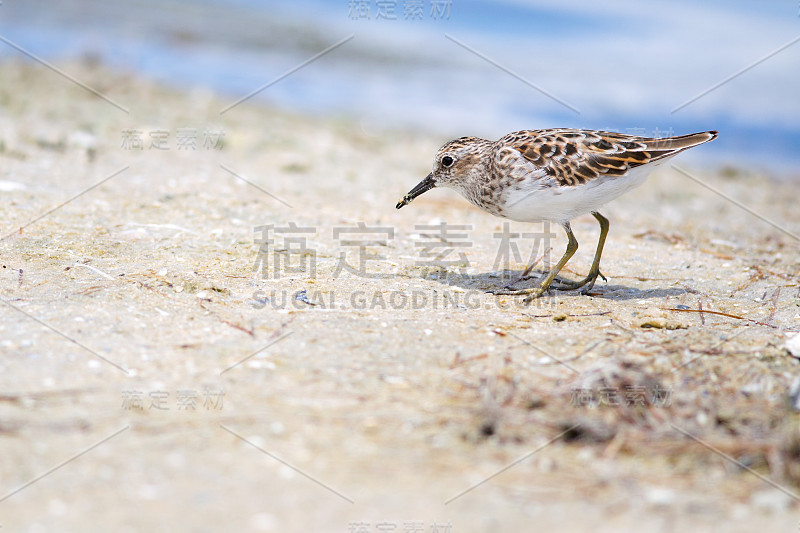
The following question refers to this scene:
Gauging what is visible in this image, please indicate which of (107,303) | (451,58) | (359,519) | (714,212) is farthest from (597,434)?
(451,58)

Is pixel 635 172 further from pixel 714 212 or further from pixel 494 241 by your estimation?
pixel 714 212

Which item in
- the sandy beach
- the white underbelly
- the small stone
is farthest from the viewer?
the white underbelly

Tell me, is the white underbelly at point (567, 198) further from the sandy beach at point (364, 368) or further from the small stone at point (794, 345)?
the small stone at point (794, 345)

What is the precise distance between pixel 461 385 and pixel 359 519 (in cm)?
114

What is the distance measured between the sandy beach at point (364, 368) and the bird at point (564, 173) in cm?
61

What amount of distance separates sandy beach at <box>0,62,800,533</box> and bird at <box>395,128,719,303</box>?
608 mm

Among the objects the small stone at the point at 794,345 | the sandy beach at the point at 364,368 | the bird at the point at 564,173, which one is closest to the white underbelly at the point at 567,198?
the bird at the point at 564,173

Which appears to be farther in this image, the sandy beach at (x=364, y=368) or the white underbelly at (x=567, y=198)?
the white underbelly at (x=567, y=198)

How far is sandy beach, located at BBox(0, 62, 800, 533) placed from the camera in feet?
10.2

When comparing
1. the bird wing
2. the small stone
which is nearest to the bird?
the bird wing

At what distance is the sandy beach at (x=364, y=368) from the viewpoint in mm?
3119

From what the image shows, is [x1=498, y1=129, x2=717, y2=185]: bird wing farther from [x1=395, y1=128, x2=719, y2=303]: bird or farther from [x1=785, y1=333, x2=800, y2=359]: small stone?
[x1=785, y1=333, x2=800, y2=359]: small stone

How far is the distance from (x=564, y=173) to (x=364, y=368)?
2418 mm

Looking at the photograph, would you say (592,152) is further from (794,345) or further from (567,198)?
(794,345)
